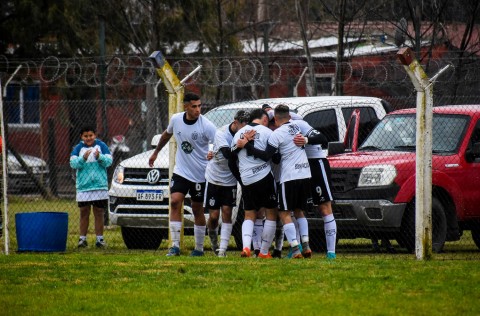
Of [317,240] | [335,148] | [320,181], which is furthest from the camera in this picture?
[317,240]

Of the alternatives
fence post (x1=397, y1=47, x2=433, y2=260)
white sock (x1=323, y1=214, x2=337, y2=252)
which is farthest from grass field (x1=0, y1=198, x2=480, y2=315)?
white sock (x1=323, y1=214, x2=337, y2=252)

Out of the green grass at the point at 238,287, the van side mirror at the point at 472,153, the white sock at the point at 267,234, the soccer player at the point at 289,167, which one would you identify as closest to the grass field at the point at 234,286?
the green grass at the point at 238,287

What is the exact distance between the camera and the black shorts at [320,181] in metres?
13.2

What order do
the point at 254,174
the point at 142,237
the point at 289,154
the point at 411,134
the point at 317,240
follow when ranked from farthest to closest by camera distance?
the point at 142,237, the point at 317,240, the point at 411,134, the point at 254,174, the point at 289,154

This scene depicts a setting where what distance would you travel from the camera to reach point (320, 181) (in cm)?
1319

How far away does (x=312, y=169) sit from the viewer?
13227 mm

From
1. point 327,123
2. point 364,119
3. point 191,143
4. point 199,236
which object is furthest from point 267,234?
point 364,119

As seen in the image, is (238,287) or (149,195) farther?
(149,195)

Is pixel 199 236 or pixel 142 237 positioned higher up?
pixel 199 236

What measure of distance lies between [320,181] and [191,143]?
1.68m

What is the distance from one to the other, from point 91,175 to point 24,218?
1.54 meters

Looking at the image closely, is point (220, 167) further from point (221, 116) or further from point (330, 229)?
point (221, 116)

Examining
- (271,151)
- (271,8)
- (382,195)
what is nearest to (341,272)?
(271,151)

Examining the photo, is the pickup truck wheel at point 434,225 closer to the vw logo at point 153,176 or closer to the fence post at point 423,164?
the fence post at point 423,164
